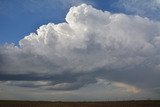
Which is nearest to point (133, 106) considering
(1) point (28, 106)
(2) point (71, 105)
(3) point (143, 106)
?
(3) point (143, 106)

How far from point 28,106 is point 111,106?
17773 mm

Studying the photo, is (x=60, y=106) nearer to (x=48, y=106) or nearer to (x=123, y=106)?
(x=48, y=106)

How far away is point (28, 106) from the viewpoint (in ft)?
223

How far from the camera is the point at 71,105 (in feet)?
223

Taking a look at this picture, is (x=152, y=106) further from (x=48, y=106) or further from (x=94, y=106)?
(x=48, y=106)

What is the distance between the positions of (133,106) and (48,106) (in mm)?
17905

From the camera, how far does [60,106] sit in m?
66.5

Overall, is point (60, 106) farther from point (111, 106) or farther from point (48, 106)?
point (111, 106)

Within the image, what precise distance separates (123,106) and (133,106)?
2658 millimetres

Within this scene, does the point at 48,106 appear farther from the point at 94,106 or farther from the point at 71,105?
the point at 94,106

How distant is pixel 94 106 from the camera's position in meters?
65.9

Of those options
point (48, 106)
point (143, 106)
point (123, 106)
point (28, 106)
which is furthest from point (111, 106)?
point (28, 106)

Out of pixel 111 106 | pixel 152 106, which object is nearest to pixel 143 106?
pixel 152 106

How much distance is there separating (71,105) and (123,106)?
1106cm
